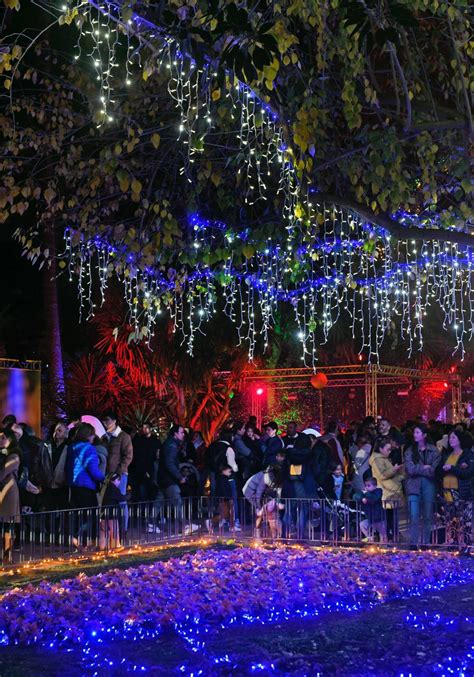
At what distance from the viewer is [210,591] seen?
1003 cm

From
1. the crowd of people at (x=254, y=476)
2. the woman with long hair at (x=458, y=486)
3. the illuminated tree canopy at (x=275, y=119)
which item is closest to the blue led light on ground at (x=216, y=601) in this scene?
the woman with long hair at (x=458, y=486)

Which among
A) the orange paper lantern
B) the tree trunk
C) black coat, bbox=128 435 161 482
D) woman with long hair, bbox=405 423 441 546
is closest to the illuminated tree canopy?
woman with long hair, bbox=405 423 441 546

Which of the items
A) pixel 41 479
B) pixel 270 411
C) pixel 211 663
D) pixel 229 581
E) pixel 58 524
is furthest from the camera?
pixel 270 411

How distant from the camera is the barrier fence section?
41.8ft

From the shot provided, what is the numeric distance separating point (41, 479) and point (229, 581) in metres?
4.74

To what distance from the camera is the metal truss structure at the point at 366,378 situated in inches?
880

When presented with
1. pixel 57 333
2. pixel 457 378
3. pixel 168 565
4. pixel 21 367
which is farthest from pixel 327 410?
pixel 168 565

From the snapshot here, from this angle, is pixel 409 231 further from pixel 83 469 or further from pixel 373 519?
pixel 83 469

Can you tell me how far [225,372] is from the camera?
25141 mm

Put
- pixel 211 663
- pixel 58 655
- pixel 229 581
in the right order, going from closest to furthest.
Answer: pixel 211 663 → pixel 58 655 → pixel 229 581

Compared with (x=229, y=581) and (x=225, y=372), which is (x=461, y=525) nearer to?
(x=229, y=581)

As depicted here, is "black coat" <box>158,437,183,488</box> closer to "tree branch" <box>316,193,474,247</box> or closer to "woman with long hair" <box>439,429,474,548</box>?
"woman with long hair" <box>439,429,474,548</box>

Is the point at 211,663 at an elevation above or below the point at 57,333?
below

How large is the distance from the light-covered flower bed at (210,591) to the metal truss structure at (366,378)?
977 cm
